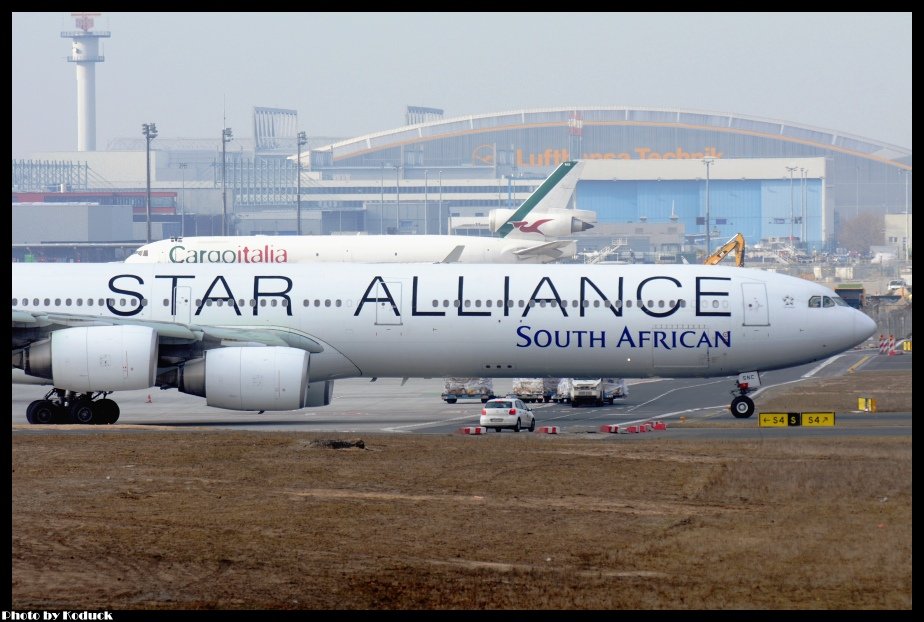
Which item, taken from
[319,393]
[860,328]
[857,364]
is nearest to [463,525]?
[319,393]

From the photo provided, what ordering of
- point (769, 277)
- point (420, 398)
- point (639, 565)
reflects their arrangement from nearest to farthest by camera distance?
point (639, 565) → point (769, 277) → point (420, 398)

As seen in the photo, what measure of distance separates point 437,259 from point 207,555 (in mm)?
61635

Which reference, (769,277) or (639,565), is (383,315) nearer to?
(769,277)

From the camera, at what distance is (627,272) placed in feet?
139

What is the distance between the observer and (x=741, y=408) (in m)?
43.4

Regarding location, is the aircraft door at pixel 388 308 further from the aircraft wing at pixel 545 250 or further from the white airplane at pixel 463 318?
the aircraft wing at pixel 545 250

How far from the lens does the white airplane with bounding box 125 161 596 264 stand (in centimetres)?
7844

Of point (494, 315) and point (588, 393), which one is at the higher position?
point (494, 315)

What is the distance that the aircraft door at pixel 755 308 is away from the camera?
136 feet

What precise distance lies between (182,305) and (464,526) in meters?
20.9

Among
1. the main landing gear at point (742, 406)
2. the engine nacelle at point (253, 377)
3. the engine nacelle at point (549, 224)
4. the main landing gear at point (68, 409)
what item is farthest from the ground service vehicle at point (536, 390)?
the engine nacelle at point (549, 224)

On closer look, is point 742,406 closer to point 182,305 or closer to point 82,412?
point 182,305

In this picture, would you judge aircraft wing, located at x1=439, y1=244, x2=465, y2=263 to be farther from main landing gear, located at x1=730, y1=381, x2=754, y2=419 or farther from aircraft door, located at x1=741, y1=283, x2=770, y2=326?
aircraft door, located at x1=741, y1=283, x2=770, y2=326
